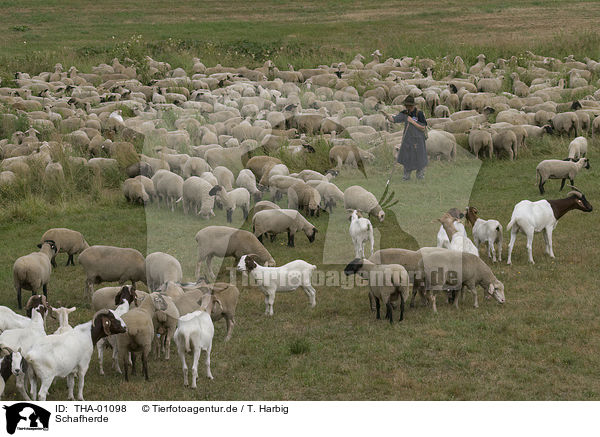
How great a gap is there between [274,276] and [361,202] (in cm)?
506

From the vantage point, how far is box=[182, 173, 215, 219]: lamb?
1647cm

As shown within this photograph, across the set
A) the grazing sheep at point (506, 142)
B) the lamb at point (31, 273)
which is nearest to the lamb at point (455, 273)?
the lamb at point (31, 273)

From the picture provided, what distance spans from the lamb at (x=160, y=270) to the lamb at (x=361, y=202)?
17.9ft

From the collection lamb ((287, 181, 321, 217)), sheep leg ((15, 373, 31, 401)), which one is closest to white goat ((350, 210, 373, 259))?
lamb ((287, 181, 321, 217))

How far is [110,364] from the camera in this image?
1016 centimetres

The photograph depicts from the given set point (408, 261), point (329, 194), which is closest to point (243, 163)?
point (329, 194)

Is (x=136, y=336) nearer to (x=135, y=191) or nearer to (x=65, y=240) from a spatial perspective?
(x=65, y=240)

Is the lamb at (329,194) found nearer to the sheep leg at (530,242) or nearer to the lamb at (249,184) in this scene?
the lamb at (249,184)

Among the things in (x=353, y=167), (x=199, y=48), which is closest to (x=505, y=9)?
(x=199, y=48)

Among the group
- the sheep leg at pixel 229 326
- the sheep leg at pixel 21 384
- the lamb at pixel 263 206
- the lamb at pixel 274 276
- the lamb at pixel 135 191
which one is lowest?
the lamb at pixel 135 191

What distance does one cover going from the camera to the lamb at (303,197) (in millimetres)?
16777

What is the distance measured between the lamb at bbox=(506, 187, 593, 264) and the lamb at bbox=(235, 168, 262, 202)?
6016mm
